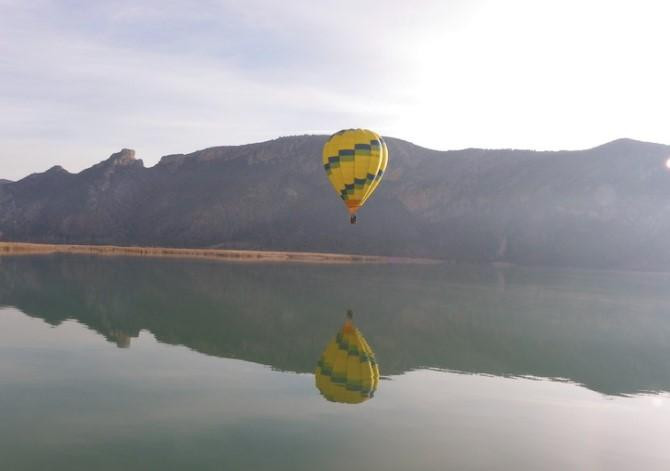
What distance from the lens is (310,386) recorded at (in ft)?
54.0

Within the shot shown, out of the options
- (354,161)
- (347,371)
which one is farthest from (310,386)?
(354,161)

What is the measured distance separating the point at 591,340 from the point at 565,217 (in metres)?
89.4

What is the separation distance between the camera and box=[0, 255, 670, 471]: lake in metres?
11.6

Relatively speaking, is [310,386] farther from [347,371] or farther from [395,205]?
[395,205]

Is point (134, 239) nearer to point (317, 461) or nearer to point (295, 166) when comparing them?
point (295, 166)

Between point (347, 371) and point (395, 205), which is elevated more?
point (395, 205)

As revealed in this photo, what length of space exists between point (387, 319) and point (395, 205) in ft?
322

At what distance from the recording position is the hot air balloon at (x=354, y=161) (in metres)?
32.1

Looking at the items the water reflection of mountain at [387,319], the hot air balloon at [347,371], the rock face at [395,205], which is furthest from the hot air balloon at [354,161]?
the rock face at [395,205]

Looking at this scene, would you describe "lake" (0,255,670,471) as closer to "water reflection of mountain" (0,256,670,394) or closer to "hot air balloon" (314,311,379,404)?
"water reflection of mountain" (0,256,670,394)

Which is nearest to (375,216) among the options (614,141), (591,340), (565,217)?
(565,217)

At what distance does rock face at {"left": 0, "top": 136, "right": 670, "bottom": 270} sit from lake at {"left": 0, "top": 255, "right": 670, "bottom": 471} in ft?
246

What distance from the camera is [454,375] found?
62.6ft

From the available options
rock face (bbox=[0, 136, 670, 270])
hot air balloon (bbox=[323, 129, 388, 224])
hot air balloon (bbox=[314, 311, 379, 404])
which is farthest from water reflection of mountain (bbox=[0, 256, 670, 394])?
rock face (bbox=[0, 136, 670, 270])
